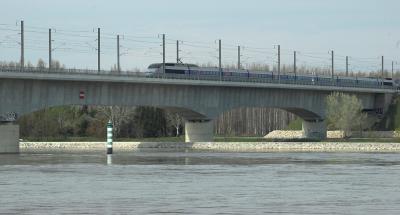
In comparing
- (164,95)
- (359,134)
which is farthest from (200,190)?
(359,134)

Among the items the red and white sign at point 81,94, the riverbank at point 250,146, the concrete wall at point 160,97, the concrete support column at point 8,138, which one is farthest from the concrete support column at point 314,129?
the concrete support column at point 8,138

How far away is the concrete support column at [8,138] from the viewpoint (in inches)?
3467

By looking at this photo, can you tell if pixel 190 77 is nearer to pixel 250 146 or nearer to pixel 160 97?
pixel 160 97

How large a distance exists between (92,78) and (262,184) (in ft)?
176

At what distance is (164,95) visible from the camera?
4072 inches

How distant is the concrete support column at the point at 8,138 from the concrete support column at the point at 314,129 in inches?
1934

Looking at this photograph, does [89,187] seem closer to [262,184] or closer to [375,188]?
[262,184]

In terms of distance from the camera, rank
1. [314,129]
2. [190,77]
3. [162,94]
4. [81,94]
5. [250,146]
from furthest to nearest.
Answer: [314,129], [190,77], [250,146], [162,94], [81,94]

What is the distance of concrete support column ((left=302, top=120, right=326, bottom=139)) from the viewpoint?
415ft

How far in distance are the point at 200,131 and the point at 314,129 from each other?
22529 mm

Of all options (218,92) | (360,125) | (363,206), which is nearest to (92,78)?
(218,92)

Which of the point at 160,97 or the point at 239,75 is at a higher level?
the point at 239,75

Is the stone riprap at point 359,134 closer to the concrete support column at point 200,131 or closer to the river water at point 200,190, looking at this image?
the concrete support column at point 200,131

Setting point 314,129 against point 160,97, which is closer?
point 160,97
